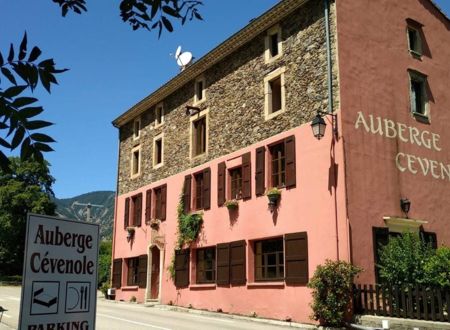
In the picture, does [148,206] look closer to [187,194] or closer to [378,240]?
[187,194]

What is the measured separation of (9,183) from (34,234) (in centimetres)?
4537

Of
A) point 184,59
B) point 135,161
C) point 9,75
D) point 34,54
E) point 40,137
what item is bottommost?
point 40,137

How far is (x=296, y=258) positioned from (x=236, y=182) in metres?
4.62

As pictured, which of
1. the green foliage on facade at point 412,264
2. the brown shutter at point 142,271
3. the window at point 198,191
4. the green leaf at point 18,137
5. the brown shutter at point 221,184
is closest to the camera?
the green leaf at point 18,137

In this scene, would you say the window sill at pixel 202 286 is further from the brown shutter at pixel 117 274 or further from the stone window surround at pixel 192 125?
the brown shutter at pixel 117 274

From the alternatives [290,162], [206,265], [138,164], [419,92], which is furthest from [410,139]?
[138,164]

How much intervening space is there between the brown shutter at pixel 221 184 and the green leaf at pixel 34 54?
17335 millimetres

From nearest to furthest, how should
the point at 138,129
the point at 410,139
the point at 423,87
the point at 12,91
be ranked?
the point at 12,91
the point at 410,139
the point at 423,87
the point at 138,129

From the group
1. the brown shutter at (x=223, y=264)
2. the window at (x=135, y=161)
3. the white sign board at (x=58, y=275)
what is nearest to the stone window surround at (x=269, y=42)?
the brown shutter at (x=223, y=264)

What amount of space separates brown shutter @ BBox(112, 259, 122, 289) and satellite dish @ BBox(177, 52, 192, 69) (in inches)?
404

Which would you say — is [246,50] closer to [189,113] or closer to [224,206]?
[189,113]

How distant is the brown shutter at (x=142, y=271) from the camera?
24.3 meters

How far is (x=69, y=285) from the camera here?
10.5 ft

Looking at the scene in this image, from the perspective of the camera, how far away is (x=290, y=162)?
55.0ft
